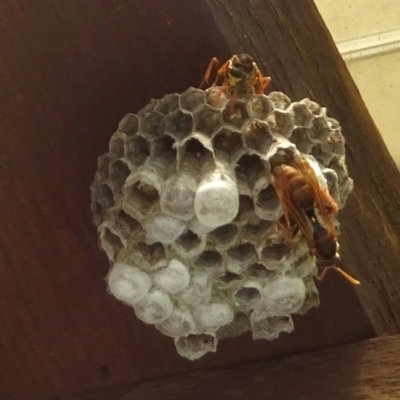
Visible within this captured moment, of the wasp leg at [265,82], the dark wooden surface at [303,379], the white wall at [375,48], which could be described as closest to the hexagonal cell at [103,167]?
the wasp leg at [265,82]

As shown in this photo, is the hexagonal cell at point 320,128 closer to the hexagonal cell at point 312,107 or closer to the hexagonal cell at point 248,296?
the hexagonal cell at point 312,107

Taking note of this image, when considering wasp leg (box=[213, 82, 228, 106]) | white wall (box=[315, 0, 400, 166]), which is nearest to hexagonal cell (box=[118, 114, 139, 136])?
wasp leg (box=[213, 82, 228, 106])

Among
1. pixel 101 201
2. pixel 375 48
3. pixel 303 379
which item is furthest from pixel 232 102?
Result: pixel 375 48

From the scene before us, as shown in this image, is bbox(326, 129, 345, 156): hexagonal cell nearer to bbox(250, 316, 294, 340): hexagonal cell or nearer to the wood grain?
the wood grain

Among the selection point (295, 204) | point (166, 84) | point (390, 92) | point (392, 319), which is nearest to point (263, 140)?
point (295, 204)

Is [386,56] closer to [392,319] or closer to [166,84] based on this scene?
[392,319]

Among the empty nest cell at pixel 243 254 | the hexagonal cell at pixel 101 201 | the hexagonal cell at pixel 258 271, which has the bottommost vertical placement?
the hexagonal cell at pixel 258 271

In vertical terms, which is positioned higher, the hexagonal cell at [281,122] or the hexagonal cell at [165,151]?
the hexagonal cell at [165,151]
